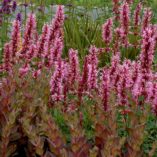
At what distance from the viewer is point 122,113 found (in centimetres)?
387

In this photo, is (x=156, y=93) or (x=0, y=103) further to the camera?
(x=156, y=93)

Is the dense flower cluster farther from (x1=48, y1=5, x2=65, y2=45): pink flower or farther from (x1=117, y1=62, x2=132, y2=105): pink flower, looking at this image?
(x1=48, y1=5, x2=65, y2=45): pink flower

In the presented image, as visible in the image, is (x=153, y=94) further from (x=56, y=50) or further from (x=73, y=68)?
(x=56, y=50)

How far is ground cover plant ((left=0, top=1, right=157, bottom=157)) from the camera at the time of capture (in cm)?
276

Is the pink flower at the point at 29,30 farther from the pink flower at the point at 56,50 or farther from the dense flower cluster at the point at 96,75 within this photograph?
the pink flower at the point at 56,50

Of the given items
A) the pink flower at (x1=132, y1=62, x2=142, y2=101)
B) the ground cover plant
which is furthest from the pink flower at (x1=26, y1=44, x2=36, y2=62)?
the pink flower at (x1=132, y1=62, x2=142, y2=101)

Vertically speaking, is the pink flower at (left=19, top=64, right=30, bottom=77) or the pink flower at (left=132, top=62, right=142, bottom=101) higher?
the pink flower at (left=132, top=62, right=142, bottom=101)

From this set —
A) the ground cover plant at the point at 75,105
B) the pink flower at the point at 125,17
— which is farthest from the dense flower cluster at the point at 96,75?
the pink flower at the point at 125,17

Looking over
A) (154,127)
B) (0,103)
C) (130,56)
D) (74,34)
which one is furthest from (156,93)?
(74,34)

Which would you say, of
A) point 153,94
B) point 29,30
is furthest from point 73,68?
point 29,30

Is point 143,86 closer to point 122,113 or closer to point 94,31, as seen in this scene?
point 122,113

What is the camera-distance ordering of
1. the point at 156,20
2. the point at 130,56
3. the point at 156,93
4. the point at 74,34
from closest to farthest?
the point at 156,93, the point at 130,56, the point at 74,34, the point at 156,20

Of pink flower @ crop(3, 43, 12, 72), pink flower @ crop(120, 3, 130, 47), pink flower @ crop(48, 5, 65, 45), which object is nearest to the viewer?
pink flower @ crop(3, 43, 12, 72)

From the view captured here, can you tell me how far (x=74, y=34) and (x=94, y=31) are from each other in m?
0.39
